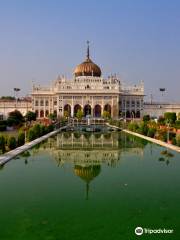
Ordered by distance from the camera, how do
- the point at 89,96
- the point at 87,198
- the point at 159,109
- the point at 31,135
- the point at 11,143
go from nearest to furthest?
the point at 87,198 → the point at 11,143 → the point at 31,135 → the point at 89,96 → the point at 159,109

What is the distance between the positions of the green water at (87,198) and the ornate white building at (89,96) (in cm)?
4170

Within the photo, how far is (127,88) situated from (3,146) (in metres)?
45.0

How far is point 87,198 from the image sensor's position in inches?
275

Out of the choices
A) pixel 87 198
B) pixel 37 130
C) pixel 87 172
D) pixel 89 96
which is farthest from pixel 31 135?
pixel 89 96

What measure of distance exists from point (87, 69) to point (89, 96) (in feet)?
15.4

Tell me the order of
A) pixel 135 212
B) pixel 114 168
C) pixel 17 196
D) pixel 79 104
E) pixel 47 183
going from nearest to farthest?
pixel 135 212
pixel 17 196
pixel 47 183
pixel 114 168
pixel 79 104

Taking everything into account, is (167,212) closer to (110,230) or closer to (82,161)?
(110,230)

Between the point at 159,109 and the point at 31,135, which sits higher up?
the point at 159,109

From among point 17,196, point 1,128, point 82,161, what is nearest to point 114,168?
point 82,161

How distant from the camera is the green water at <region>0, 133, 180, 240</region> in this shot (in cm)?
527

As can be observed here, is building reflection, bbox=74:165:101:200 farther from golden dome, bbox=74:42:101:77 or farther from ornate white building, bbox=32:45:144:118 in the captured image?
golden dome, bbox=74:42:101:77

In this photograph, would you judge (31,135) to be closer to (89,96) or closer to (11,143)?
(11,143)

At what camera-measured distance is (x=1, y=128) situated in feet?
84.2

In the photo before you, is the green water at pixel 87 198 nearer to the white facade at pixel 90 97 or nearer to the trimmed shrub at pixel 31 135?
the trimmed shrub at pixel 31 135
